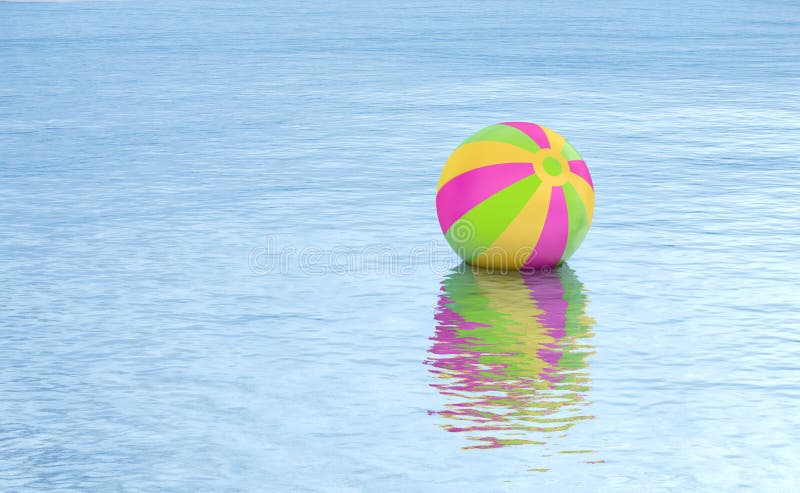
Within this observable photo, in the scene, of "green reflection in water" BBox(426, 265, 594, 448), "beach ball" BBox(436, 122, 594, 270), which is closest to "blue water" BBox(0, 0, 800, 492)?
"green reflection in water" BBox(426, 265, 594, 448)

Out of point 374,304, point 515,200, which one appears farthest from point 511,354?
point 515,200

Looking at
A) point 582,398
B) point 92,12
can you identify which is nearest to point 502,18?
point 92,12

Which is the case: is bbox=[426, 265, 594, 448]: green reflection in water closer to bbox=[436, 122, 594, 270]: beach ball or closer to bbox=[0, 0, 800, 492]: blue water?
bbox=[0, 0, 800, 492]: blue water

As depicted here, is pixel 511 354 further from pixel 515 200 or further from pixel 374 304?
pixel 515 200

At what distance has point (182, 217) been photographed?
764cm

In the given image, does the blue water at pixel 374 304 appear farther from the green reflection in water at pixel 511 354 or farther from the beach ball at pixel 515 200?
the beach ball at pixel 515 200

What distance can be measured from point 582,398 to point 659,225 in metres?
3.04

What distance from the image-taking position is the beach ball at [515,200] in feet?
20.2

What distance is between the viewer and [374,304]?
5.85 metres

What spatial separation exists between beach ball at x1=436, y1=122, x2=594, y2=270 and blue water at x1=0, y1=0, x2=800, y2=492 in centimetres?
17

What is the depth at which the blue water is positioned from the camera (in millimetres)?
4062

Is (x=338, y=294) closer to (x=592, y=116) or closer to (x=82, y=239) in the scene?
(x=82, y=239)

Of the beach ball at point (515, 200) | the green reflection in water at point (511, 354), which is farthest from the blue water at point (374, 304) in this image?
the beach ball at point (515, 200)

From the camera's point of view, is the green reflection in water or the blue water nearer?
the blue water
